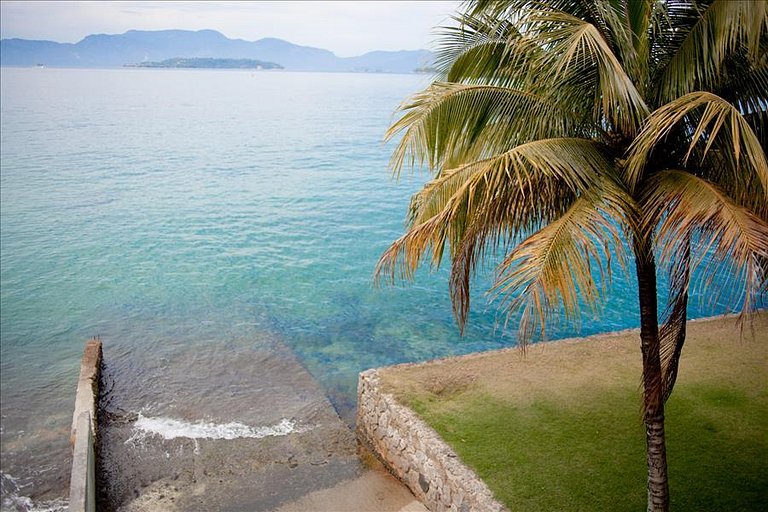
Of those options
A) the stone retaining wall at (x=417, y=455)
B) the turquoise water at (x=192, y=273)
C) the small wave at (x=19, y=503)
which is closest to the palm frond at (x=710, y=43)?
the turquoise water at (x=192, y=273)

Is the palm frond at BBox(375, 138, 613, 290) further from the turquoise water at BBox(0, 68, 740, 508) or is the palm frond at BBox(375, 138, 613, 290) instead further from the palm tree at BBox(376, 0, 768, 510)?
the turquoise water at BBox(0, 68, 740, 508)

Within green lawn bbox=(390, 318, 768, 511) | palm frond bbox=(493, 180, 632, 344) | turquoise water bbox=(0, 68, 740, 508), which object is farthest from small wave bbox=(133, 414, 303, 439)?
palm frond bbox=(493, 180, 632, 344)

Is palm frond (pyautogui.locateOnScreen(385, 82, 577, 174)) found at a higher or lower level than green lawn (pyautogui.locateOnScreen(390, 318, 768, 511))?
higher

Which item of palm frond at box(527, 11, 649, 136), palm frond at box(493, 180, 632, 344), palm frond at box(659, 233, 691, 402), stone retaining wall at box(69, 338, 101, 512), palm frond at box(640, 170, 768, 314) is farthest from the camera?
stone retaining wall at box(69, 338, 101, 512)

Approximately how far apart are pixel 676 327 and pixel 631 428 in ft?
11.5

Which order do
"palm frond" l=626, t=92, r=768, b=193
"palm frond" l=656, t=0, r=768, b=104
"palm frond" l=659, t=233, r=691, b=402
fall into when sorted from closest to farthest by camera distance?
"palm frond" l=656, t=0, r=768, b=104 → "palm frond" l=626, t=92, r=768, b=193 → "palm frond" l=659, t=233, r=691, b=402

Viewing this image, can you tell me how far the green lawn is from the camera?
9182 mm

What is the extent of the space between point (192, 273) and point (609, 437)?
20.3 m

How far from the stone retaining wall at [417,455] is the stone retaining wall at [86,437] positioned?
196 inches

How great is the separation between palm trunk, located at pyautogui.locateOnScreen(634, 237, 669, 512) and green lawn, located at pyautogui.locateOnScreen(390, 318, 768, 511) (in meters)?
1.40

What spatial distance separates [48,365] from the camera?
1906cm

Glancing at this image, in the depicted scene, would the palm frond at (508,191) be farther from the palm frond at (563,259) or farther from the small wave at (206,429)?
the small wave at (206,429)

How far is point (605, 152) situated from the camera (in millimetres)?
7105

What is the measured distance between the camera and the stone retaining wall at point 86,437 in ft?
33.3
